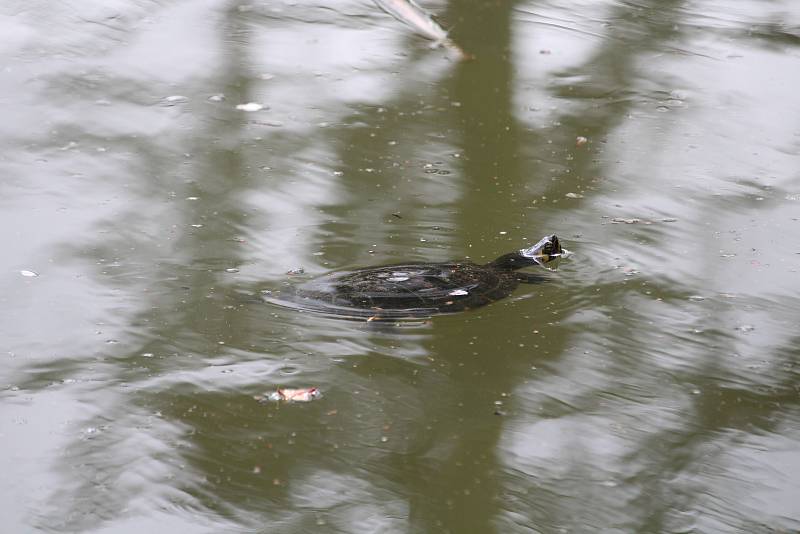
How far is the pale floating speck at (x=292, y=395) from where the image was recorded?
163 inches

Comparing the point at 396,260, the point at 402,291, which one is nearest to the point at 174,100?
the point at 396,260

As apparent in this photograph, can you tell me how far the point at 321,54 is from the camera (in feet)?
26.1

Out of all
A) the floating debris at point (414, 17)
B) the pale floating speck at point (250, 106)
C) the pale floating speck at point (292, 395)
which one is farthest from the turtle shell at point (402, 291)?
the pale floating speck at point (250, 106)

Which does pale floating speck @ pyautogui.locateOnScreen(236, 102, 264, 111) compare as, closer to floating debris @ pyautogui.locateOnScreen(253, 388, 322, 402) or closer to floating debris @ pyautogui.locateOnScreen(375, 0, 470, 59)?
floating debris @ pyautogui.locateOnScreen(253, 388, 322, 402)

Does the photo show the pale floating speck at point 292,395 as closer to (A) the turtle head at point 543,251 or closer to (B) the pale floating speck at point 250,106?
(A) the turtle head at point 543,251

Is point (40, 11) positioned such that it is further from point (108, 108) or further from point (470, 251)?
point (470, 251)

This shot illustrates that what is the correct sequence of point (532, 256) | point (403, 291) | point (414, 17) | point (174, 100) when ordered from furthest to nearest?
point (174, 100), point (532, 256), point (403, 291), point (414, 17)

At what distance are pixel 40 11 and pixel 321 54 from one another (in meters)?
2.32

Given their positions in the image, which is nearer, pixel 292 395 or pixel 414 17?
pixel 414 17

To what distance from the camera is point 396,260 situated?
17.5 feet

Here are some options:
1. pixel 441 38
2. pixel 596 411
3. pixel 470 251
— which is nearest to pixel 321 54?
pixel 470 251

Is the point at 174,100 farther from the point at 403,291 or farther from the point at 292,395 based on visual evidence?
the point at 292,395

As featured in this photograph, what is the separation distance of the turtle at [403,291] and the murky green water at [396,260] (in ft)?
0.28

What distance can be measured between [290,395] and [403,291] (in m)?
0.86
